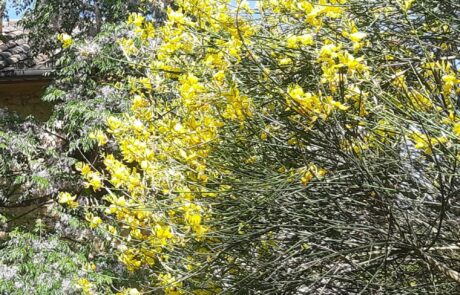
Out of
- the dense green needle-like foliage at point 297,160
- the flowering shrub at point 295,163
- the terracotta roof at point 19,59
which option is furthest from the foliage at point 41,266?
the flowering shrub at point 295,163

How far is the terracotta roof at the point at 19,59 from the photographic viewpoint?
7.69m

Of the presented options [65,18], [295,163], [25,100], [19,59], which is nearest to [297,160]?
[295,163]

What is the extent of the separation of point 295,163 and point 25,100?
6.01 metres

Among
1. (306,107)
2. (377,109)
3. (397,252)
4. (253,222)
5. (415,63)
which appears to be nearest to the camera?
(306,107)

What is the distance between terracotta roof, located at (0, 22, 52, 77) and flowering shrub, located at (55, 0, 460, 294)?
15.5 feet

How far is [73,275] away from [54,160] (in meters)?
1.47

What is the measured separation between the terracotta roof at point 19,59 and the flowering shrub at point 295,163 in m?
4.73

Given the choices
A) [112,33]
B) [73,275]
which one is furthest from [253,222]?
[112,33]

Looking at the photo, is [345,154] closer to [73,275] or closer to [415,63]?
[415,63]

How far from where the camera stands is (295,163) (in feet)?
10.2

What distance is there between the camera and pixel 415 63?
318 cm

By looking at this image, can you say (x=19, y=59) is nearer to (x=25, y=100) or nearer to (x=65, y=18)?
(x=25, y=100)

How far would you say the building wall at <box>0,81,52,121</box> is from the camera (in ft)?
26.6

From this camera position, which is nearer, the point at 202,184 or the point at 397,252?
the point at 397,252
